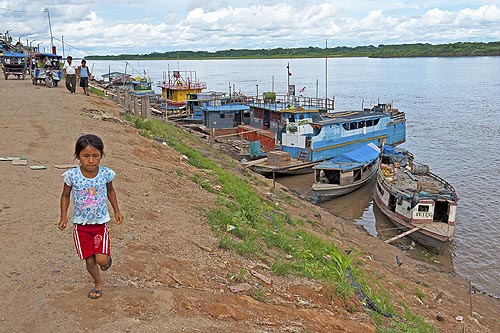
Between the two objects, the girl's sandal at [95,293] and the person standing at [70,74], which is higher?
the person standing at [70,74]

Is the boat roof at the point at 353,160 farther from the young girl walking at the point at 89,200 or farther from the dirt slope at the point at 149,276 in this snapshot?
the young girl walking at the point at 89,200

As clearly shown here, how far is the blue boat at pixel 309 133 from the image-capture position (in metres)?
26.4

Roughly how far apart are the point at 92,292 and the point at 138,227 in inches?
96.5

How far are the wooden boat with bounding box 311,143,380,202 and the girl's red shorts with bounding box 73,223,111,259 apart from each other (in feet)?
58.8

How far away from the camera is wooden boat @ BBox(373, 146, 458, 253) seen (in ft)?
54.6

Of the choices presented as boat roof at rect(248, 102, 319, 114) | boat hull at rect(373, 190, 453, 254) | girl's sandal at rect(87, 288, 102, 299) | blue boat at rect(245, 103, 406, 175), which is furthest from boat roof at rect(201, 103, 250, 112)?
girl's sandal at rect(87, 288, 102, 299)

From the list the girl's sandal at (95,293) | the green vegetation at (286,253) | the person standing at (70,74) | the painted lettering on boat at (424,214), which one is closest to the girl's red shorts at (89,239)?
the girl's sandal at (95,293)

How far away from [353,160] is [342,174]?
5.52 feet

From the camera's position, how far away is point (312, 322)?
5.72 m

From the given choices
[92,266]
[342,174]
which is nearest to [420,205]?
[342,174]

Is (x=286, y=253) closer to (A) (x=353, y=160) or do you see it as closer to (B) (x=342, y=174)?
(B) (x=342, y=174)

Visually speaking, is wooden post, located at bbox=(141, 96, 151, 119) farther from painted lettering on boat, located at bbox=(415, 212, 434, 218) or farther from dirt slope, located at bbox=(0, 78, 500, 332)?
painted lettering on boat, located at bbox=(415, 212, 434, 218)

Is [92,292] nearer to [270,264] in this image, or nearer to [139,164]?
[270,264]

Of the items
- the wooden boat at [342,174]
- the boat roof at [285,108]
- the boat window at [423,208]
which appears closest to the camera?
the boat window at [423,208]
